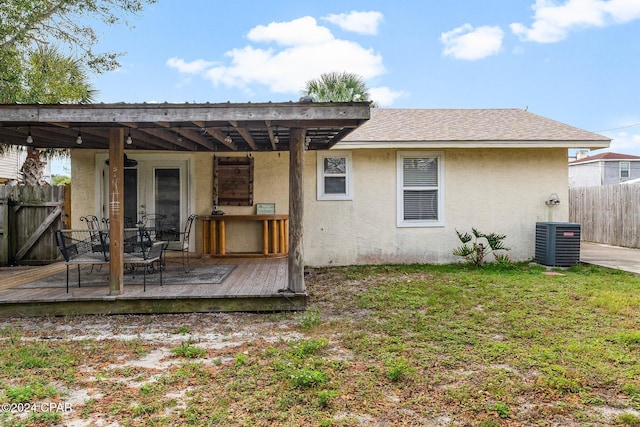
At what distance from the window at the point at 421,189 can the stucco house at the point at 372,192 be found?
0.02m

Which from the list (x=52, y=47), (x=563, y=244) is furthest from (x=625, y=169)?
(x=52, y=47)

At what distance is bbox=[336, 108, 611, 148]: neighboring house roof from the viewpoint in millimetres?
7824

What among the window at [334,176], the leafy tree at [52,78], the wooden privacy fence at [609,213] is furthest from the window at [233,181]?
the wooden privacy fence at [609,213]

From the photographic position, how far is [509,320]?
4559mm

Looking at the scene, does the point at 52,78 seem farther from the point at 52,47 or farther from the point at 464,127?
the point at 464,127

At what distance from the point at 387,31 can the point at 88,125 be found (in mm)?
17315

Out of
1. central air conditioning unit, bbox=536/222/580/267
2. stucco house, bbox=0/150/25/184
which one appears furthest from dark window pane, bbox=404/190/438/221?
stucco house, bbox=0/150/25/184

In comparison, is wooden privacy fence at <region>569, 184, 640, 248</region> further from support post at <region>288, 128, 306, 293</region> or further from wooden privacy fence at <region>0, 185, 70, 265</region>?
wooden privacy fence at <region>0, 185, 70, 265</region>

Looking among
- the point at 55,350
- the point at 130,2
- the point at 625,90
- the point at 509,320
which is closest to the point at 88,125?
the point at 55,350

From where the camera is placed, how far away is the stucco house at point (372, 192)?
26.8 feet

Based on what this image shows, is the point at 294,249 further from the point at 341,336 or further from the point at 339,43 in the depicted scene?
the point at 339,43

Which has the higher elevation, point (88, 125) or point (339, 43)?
point (339, 43)

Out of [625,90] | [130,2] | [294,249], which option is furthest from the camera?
[625,90]

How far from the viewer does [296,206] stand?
5008 millimetres
